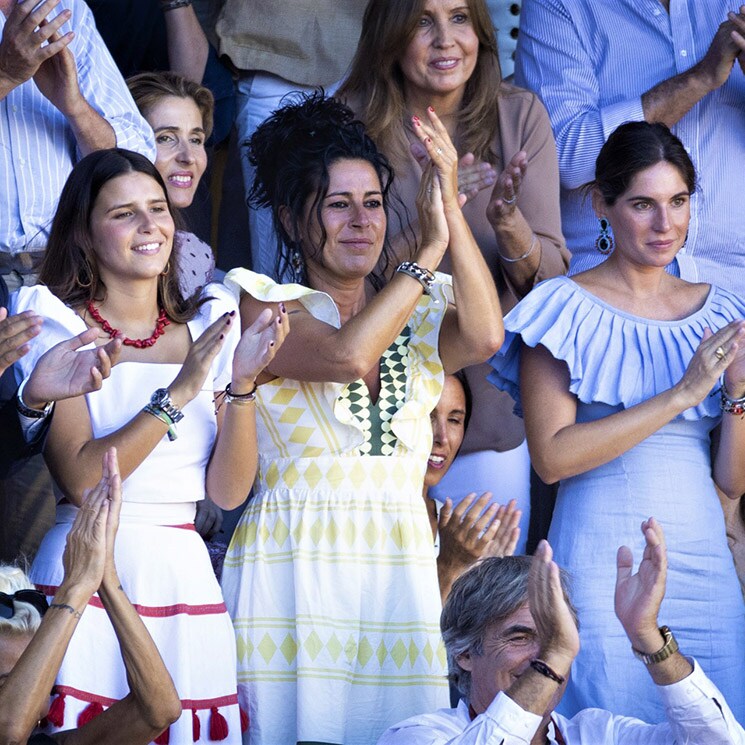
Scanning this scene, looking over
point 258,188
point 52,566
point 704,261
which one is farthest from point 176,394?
point 704,261

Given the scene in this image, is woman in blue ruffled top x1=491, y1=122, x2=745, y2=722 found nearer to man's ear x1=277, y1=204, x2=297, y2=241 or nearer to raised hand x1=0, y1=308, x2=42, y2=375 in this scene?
man's ear x1=277, y1=204, x2=297, y2=241

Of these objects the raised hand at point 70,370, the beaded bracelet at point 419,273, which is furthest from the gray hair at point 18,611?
the beaded bracelet at point 419,273

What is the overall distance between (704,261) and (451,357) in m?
1.15

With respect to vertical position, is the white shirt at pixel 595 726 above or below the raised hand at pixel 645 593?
→ below

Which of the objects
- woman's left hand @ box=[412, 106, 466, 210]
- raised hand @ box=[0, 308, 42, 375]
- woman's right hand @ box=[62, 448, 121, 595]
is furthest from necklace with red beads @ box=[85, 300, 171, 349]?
woman's left hand @ box=[412, 106, 466, 210]

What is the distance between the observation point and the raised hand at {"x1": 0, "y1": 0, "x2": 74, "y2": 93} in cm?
390

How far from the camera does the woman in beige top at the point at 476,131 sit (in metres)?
4.56

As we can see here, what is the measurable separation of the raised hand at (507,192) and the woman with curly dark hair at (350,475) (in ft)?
1.09

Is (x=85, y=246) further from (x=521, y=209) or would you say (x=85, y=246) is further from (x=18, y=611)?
(x=521, y=209)

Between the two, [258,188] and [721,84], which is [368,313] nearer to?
[258,188]

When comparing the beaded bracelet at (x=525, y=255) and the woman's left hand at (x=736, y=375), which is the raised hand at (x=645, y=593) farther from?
the beaded bracelet at (x=525, y=255)

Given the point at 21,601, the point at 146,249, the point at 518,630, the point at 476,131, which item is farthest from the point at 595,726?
the point at 476,131

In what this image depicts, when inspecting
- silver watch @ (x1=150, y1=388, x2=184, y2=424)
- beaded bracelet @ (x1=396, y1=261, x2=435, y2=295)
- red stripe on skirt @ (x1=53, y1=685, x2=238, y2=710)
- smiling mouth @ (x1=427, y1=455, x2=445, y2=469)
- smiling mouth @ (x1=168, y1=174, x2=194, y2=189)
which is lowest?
red stripe on skirt @ (x1=53, y1=685, x2=238, y2=710)

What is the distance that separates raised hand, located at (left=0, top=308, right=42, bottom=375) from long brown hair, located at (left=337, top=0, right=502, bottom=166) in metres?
1.67
